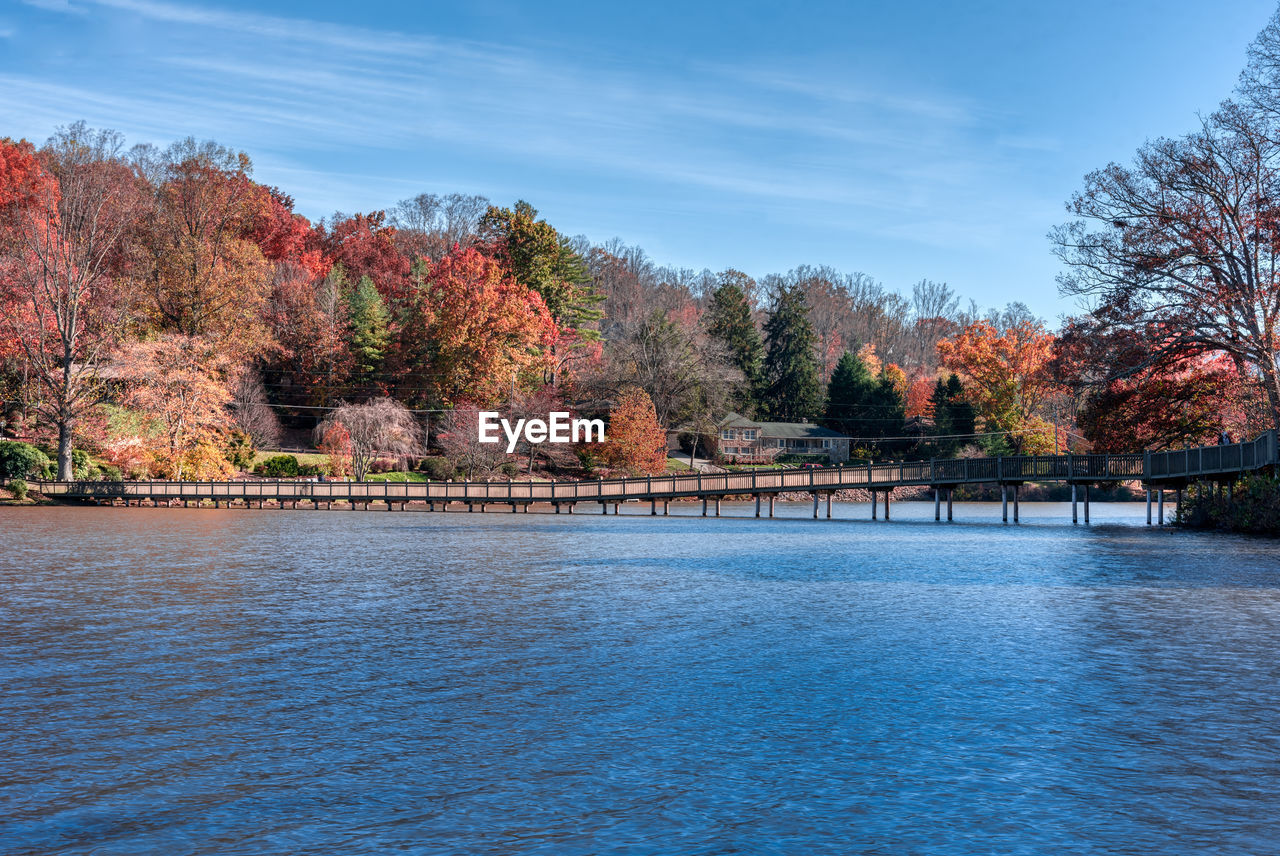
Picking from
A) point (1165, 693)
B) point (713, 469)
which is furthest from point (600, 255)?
point (1165, 693)

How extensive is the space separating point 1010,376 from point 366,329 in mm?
57559

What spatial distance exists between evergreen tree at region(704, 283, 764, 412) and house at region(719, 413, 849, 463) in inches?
132

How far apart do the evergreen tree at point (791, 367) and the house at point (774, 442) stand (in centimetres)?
435

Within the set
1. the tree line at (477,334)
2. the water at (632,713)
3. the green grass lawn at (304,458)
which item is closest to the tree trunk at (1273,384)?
the tree line at (477,334)

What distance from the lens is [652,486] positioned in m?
58.7

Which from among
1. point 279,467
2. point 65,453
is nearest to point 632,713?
point 65,453

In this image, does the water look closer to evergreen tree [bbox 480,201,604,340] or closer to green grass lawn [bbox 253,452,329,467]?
green grass lawn [bbox 253,452,329,467]

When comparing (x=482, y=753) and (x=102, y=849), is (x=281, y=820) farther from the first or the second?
(x=482, y=753)

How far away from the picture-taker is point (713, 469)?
94562mm

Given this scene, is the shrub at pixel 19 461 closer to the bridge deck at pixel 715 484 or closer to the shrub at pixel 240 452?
the bridge deck at pixel 715 484

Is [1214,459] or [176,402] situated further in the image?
[176,402]

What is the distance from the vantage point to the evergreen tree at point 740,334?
10756 centimetres

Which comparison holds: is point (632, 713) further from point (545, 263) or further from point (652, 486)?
point (545, 263)

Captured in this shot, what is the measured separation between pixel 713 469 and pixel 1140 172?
181ft
